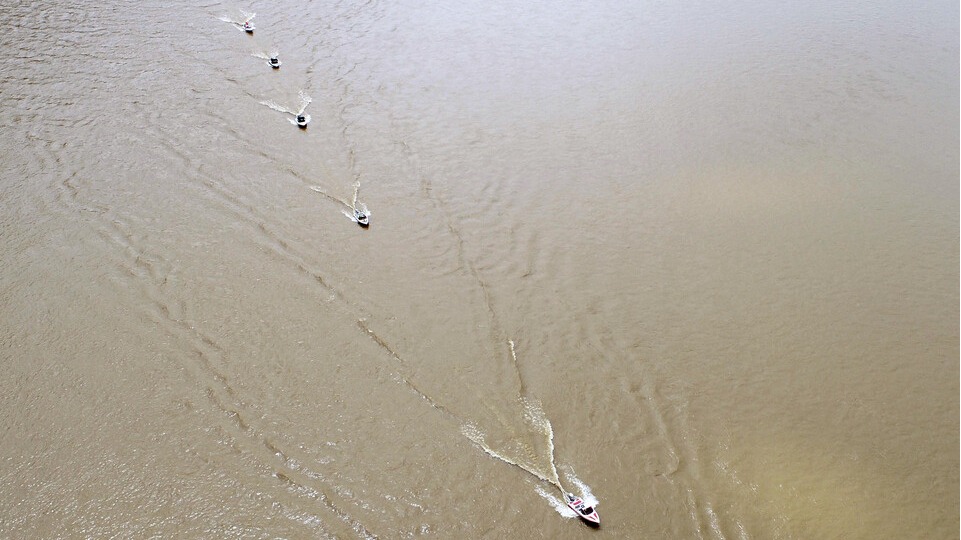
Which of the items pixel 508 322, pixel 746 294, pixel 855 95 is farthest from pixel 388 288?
pixel 855 95

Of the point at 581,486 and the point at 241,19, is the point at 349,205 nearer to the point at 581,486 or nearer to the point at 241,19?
the point at 581,486

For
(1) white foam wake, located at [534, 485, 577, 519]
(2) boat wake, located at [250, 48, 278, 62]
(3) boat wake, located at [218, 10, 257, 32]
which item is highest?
(3) boat wake, located at [218, 10, 257, 32]

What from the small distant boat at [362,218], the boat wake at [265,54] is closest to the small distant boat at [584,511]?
the small distant boat at [362,218]

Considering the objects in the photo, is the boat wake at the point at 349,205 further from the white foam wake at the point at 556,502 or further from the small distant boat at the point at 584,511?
the small distant boat at the point at 584,511

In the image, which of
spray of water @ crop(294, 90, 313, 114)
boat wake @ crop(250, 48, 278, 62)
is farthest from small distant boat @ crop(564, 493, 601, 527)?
boat wake @ crop(250, 48, 278, 62)

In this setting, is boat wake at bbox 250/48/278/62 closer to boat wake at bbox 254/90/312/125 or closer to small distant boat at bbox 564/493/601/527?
boat wake at bbox 254/90/312/125

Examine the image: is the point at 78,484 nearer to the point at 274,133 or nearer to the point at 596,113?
the point at 274,133
